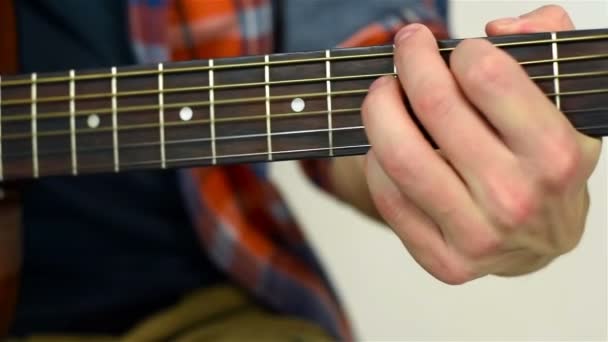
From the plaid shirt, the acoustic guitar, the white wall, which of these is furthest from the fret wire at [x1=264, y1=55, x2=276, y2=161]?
the white wall

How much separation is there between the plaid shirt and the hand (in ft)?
0.89

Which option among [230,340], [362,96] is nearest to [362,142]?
[362,96]

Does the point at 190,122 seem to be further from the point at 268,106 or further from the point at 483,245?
the point at 483,245

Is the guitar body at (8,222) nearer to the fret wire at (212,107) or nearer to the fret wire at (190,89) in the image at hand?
the fret wire at (190,89)

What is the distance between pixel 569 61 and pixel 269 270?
0.41 meters

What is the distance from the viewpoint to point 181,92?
0.51 meters

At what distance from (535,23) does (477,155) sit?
0.38 ft

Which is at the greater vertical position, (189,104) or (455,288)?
(189,104)

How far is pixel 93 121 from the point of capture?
21.2 inches

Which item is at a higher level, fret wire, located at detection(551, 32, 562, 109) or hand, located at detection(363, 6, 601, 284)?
fret wire, located at detection(551, 32, 562, 109)

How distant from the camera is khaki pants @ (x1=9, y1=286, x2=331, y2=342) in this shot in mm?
690

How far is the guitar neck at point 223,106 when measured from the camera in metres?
0.44

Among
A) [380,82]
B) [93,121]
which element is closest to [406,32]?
[380,82]

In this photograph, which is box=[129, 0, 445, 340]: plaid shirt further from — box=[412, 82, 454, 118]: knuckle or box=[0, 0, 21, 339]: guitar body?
box=[412, 82, 454, 118]: knuckle
